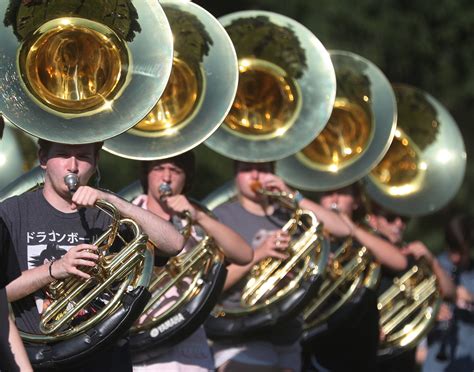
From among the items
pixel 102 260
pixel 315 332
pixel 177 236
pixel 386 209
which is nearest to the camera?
pixel 102 260

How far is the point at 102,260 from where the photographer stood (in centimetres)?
541

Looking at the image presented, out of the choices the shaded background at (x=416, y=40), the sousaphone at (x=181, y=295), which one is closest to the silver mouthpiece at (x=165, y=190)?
the sousaphone at (x=181, y=295)

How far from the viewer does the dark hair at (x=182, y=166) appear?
21.5 feet

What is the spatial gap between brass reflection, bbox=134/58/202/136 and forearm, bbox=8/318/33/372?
A: 6.00 ft

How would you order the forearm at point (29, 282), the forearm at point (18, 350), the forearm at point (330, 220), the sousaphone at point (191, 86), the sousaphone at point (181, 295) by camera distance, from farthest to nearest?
the forearm at point (330, 220) < the sousaphone at point (191, 86) < the sousaphone at point (181, 295) < the forearm at point (29, 282) < the forearm at point (18, 350)

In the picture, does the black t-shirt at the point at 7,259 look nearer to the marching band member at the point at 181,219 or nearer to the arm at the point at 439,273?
the marching band member at the point at 181,219

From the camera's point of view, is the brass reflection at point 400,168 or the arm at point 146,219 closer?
the arm at point 146,219

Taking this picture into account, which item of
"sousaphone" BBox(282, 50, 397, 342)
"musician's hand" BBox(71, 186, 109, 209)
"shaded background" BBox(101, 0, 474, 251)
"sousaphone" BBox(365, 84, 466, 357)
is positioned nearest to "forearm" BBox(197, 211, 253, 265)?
"musician's hand" BBox(71, 186, 109, 209)

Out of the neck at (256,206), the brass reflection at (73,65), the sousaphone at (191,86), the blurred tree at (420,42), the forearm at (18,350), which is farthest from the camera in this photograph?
the blurred tree at (420,42)

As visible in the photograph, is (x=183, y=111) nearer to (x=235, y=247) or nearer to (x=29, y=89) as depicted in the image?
(x=235, y=247)

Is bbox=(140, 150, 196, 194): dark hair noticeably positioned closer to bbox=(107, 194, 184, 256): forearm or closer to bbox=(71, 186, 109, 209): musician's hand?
bbox=(107, 194, 184, 256): forearm

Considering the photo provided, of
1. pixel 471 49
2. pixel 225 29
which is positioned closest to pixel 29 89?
pixel 225 29

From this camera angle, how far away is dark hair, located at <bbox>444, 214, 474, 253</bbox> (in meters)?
8.89

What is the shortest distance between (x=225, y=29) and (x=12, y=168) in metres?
1.28
